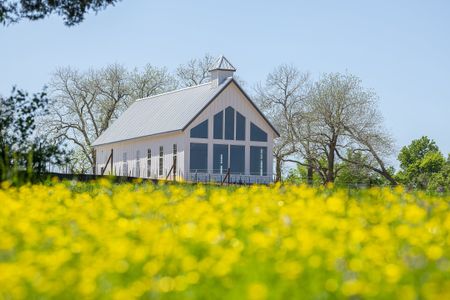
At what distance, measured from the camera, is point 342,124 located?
5984 centimetres

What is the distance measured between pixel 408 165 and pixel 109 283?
9472cm

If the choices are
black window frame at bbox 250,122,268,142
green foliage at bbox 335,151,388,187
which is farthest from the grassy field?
green foliage at bbox 335,151,388,187

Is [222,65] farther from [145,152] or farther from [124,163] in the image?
[124,163]

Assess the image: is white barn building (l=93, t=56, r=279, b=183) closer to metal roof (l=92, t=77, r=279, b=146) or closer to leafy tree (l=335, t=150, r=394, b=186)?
metal roof (l=92, t=77, r=279, b=146)

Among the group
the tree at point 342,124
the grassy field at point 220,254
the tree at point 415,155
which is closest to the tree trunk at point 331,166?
the tree at point 342,124

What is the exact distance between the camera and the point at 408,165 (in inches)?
3839

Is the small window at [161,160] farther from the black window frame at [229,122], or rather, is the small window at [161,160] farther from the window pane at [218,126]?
the black window frame at [229,122]

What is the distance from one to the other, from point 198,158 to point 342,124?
52.9ft

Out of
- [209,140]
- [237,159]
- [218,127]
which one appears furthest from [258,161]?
[209,140]

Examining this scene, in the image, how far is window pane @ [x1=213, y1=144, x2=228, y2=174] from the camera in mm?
47844

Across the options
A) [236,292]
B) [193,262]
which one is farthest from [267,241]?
[236,292]

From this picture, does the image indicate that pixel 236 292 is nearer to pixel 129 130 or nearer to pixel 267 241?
pixel 267 241

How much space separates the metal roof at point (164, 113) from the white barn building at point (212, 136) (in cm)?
8

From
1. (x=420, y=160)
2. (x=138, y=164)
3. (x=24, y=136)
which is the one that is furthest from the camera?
(x=420, y=160)
